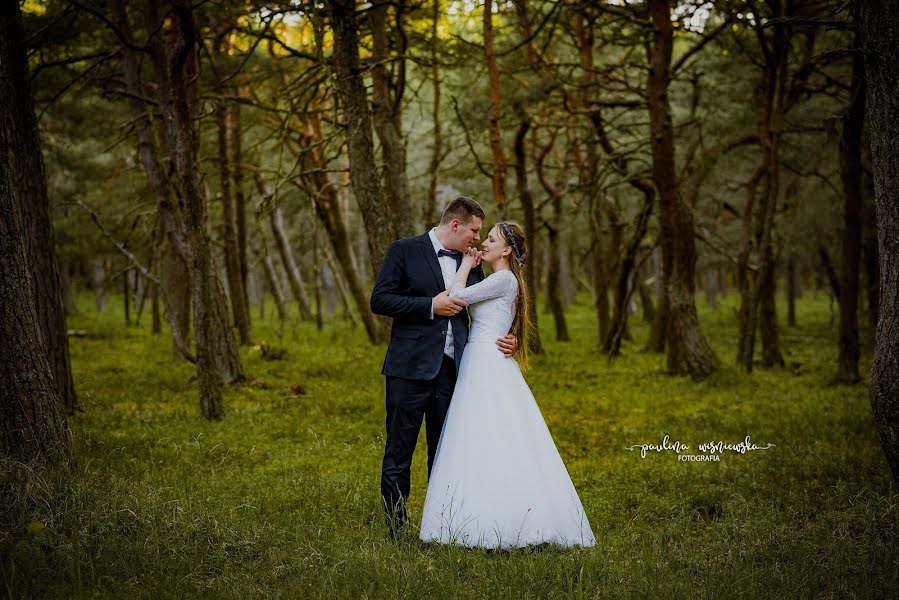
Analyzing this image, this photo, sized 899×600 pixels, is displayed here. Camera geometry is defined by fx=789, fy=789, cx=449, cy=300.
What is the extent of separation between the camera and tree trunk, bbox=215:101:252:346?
1608 centimetres

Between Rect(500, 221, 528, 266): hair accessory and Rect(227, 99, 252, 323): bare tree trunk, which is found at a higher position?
Rect(227, 99, 252, 323): bare tree trunk

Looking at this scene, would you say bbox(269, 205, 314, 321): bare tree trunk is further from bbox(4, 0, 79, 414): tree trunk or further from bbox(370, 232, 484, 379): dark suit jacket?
bbox(370, 232, 484, 379): dark suit jacket

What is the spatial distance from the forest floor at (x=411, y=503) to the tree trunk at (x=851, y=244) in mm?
819

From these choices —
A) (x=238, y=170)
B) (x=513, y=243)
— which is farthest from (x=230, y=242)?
(x=513, y=243)

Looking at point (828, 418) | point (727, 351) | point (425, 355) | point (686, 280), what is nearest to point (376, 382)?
point (686, 280)

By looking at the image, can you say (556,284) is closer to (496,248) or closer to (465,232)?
(496,248)

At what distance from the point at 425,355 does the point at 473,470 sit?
91cm

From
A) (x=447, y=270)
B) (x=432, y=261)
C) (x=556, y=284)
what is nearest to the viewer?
(x=432, y=261)

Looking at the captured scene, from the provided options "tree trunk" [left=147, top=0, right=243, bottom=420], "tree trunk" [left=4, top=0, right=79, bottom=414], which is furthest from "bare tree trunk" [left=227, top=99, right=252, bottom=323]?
"tree trunk" [left=4, top=0, right=79, bottom=414]

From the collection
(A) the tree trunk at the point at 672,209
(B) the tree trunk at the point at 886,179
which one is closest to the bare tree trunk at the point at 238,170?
(A) the tree trunk at the point at 672,209

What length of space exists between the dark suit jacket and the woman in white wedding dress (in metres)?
0.22

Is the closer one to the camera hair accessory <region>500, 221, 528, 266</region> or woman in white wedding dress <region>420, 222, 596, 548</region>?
woman in white wedding dress <region>420, 222, 596, 548</region>

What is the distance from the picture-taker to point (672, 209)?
14.4 m

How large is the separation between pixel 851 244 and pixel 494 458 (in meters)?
10.2
